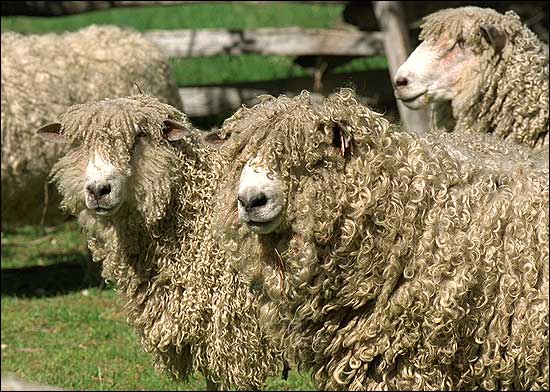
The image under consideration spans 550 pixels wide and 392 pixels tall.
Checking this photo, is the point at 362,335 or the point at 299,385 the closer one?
the point at 362,335

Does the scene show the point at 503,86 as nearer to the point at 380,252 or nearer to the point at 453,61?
the point at 453,61

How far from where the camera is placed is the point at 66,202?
5.20 m

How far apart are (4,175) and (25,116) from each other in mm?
435

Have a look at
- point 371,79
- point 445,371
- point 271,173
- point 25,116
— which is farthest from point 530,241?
point 371,79

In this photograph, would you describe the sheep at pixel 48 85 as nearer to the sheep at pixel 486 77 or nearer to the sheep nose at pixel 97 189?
the sheep at pixel 486 77

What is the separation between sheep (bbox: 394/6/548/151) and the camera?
6020mm

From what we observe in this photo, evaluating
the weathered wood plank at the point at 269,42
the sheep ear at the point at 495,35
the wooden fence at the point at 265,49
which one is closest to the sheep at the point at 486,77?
the sheep ear at the point at 495,35

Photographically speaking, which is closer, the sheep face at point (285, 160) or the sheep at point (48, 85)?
the sheep face at point (285, 160)

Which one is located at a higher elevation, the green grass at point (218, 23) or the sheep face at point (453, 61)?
the sheep face at point (453, 61)

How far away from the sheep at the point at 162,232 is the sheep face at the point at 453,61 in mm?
1291

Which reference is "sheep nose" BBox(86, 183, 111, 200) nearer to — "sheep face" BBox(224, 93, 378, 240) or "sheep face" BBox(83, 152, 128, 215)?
"sheep face" BBox(83, 152, 128, 215)

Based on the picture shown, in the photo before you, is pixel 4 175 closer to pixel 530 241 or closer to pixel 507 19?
pixel 507 19

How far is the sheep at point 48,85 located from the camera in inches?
314

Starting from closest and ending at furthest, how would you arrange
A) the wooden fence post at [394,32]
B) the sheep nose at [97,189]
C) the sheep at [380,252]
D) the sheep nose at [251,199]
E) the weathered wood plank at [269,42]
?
the sheep nose at [251,199] → the sheep at [380,252] → the sheep nose at [97,189] → the wooden fence post at [394,32] → the weathered wood plank at [269,42]
